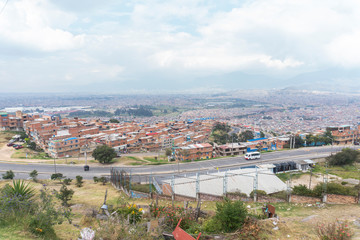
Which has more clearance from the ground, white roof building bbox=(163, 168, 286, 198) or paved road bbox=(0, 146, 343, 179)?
white roof building bbox=(163, 168, 286, 198)

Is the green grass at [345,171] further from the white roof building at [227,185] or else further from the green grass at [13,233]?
the green grass at [13,233]

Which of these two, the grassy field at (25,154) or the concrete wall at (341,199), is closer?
the concrete wall at (341,199)

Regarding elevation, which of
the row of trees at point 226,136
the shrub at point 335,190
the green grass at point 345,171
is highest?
the shrub at point 335,190

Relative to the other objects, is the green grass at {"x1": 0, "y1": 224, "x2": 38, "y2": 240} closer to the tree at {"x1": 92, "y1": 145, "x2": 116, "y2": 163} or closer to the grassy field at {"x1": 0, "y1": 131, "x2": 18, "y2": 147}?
the tree at {"x1": 92, "y1": 145, "x2": 116, "y2": 163}

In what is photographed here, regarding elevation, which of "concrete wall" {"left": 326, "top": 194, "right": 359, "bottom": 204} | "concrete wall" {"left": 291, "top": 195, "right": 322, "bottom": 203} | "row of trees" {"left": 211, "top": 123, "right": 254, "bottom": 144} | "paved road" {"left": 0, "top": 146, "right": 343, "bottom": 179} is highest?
"concrete wall" {"left": 326, "top": 194, "right": 359, "bottom": 204}

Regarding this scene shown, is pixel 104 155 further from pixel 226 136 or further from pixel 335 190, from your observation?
pixel 226 136

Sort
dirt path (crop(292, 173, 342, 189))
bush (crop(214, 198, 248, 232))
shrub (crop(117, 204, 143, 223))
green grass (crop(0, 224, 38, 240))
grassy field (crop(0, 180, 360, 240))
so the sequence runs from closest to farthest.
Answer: green grass (crop(0, 224, 38, 240)), grassy field (crop(0, 180, 360, 240)), bush (crop(214, 198, 248, 232)), shrub (crop(117, 204, 143, 223)), dirt path (crop(292, 173, 342, 189))

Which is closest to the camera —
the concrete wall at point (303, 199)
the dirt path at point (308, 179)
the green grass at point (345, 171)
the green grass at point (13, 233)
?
the green grass at point (13, 233)

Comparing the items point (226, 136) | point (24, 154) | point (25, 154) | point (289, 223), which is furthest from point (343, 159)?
point (24, 154)

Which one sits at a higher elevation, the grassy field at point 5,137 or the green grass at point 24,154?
the grassy field at point 5,137

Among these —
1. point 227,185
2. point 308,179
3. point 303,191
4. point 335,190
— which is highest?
point 335,190

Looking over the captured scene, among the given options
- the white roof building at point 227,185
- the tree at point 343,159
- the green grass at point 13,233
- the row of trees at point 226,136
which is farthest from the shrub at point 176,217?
the row of trees at point 226,136

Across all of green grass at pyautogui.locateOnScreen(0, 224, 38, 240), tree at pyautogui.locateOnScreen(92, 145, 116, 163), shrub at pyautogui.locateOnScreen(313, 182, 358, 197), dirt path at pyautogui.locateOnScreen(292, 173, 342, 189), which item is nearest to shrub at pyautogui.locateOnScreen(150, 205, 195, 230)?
green grass at pyautogui.locateOnScreen(0, 224, 38, 240)

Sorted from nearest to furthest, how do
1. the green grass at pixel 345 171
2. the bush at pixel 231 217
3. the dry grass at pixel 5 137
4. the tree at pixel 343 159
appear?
the bush at pixel 231 217 → the green grass at pixel 345 171 → the tree at pixel 343 159 → the dry grass at pixel 5 137
